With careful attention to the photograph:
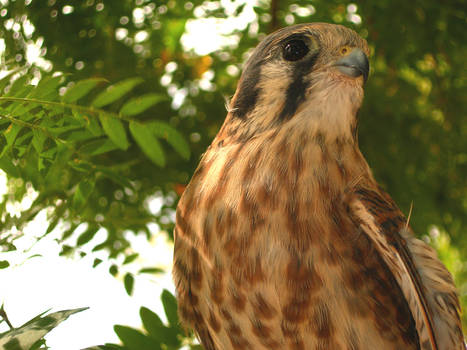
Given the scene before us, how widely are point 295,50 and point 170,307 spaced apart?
29.4 inches

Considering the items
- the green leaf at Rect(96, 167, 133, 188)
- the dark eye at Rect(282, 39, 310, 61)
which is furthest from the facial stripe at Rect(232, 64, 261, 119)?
the green leaf at Rect(96, 167, 133, 188)

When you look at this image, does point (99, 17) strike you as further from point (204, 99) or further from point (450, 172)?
point (450, 172)

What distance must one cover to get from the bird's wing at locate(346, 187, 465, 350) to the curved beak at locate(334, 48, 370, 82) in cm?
29

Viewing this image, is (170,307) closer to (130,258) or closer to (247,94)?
(130,258)

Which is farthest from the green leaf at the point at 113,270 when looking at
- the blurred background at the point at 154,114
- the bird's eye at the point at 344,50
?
the bird's eye at the point at 344,50

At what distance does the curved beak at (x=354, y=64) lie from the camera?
124 cm

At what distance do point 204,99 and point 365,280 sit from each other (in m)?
1.08

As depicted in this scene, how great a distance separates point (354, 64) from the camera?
124cm

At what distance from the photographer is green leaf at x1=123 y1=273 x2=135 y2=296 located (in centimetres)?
133

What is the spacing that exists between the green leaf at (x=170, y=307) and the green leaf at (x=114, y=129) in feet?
1.52

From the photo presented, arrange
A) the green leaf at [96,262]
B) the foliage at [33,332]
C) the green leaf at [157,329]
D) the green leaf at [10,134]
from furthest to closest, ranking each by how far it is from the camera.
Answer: the green leaf at [96,262] < the green leaf at [157,329] < the green leaf at [10,134] < the foliage at [33,332]

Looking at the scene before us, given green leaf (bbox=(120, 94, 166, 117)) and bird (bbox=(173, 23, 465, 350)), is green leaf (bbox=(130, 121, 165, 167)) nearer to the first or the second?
green leaf (bbox=(120, 94, 166, 117))

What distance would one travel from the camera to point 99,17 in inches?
61.9

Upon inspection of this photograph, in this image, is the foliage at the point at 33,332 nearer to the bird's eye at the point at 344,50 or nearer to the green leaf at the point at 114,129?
the green leaf at the point at 114,129
